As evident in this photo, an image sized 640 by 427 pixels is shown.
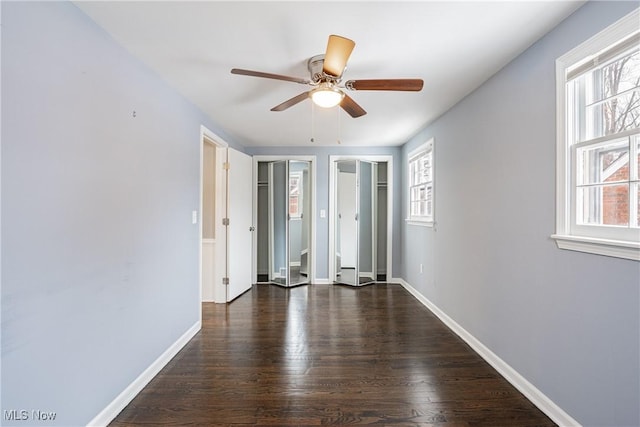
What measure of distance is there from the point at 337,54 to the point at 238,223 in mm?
2933

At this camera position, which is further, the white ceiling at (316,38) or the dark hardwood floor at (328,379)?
the dark hardwood floor at (328,379)

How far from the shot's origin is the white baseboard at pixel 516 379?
1596mm

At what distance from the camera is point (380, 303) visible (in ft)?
12.2

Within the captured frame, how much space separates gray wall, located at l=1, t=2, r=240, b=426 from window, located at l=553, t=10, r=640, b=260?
2.67 meters

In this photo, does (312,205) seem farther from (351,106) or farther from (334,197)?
(351,106)

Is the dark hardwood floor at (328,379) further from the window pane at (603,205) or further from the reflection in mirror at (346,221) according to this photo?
the reflection in mirror at (346,221)

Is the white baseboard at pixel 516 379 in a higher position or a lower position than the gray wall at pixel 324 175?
lower

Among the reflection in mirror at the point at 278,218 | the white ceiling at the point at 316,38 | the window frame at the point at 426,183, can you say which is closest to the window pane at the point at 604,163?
the white ceiling at the point at 316,38

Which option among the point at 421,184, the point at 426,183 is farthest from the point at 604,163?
the point at 421,184

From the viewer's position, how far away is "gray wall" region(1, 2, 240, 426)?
3.84 feet

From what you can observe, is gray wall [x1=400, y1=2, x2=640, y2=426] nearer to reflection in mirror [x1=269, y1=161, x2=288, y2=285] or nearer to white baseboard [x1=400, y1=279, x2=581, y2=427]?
white baseboard [x1=400, y1=279, x2=581, y2=427]

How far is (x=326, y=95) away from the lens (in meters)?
1.90

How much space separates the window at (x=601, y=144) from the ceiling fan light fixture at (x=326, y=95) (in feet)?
4.31

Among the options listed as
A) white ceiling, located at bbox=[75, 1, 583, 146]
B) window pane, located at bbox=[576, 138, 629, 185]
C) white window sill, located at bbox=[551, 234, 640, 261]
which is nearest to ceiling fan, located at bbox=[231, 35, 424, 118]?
white ceiling, located at bbox=[75, 1, 583, 146]
